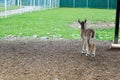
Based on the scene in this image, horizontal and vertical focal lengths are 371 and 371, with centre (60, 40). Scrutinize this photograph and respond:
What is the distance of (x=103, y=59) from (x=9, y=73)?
2.16 m

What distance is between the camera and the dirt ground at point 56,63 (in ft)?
20.0

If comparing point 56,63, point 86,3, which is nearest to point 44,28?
point 56,63

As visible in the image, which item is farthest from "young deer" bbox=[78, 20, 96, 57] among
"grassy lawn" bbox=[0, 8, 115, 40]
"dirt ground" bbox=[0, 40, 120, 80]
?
"grassy lawn" bbox=[0, 8, 115, 40]

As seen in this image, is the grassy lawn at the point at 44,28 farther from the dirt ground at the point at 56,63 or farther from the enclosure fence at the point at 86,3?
the enclosure fence at the point at 86,3

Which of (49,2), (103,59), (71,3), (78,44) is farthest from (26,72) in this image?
(71,3)

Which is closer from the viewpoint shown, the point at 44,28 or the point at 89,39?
the point at 89,39

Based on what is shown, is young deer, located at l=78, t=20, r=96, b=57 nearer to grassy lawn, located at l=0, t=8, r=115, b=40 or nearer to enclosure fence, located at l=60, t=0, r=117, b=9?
grassy lawn, located at l=0, t=8, r=115, b=40

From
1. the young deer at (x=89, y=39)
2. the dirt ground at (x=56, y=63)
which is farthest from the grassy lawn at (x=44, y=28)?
the young deer at (x=89, y=39)

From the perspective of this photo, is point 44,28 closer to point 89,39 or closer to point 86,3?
point 89,39

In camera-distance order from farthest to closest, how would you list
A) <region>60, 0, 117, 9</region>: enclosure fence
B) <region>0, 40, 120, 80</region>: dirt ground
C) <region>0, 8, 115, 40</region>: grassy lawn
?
<region>60, 0, 117, 9</region>: enclosure fence → <region>0, 8, 115, 40</region>: grassy lawn → <region>0, 40, 120, 80</region>: dirt ground

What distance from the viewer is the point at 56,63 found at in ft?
23.1

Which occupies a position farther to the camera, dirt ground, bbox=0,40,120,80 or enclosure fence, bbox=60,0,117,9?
enclosure fence, bbox=60,0,117,9

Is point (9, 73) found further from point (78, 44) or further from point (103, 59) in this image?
point (78, 44)

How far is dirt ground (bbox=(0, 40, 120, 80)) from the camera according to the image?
6082 mm
